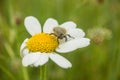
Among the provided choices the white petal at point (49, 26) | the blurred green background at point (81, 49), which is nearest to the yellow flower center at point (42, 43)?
the white petal at point (49, 26)

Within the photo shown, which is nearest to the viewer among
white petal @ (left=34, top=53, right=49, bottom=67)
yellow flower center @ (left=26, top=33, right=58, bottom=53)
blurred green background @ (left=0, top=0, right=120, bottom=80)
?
white petal @ (left=34, top=53, right=49, bottom=67)

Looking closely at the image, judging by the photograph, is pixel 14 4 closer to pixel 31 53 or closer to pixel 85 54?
pixel 85 54

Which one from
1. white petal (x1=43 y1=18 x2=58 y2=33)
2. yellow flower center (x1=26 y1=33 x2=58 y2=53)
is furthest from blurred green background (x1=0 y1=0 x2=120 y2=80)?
yellow flower center (x1=26 y1=33 x2=58 y2=53)

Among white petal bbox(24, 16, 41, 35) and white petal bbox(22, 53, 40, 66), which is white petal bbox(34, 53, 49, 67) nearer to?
white petal bbox(22, 53, 40, 66)

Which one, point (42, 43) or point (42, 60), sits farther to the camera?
point (42, 43)

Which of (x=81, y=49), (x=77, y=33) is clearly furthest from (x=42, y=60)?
(x=81, y=49)

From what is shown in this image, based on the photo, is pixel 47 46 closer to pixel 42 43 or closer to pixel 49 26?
pixel 42 43
